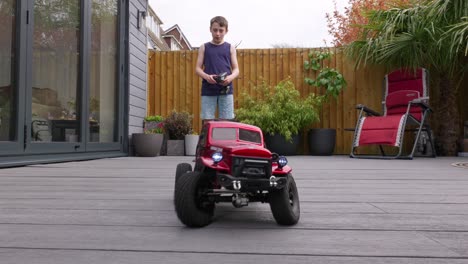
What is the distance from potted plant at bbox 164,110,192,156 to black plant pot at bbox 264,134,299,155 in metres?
1.17

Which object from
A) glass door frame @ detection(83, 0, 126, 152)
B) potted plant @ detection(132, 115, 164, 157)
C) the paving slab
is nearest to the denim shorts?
the paving slab

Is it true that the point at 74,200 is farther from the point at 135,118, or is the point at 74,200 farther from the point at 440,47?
the point at 440,47

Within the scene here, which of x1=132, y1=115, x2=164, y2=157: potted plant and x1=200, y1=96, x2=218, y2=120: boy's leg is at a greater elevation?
x1=200, y1=96, x2=218, y2=120: boy's leg

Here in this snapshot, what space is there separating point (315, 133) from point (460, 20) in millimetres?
2314

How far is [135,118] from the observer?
239 inches

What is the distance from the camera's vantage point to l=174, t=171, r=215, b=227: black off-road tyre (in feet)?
3.89

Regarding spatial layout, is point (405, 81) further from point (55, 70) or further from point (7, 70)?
point (7, 70)

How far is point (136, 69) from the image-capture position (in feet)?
20.2

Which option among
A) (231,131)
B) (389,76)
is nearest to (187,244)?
(231,131)

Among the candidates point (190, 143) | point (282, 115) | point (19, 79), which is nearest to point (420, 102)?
point (282, 115)

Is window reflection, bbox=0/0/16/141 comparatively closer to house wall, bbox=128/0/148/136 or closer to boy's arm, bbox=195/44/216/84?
boy's arm, bbox=195/44/216/84

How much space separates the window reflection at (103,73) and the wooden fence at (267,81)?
1.31 m

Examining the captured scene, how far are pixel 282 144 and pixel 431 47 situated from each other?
7.59 ft

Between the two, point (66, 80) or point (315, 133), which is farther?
point (315, 133)
